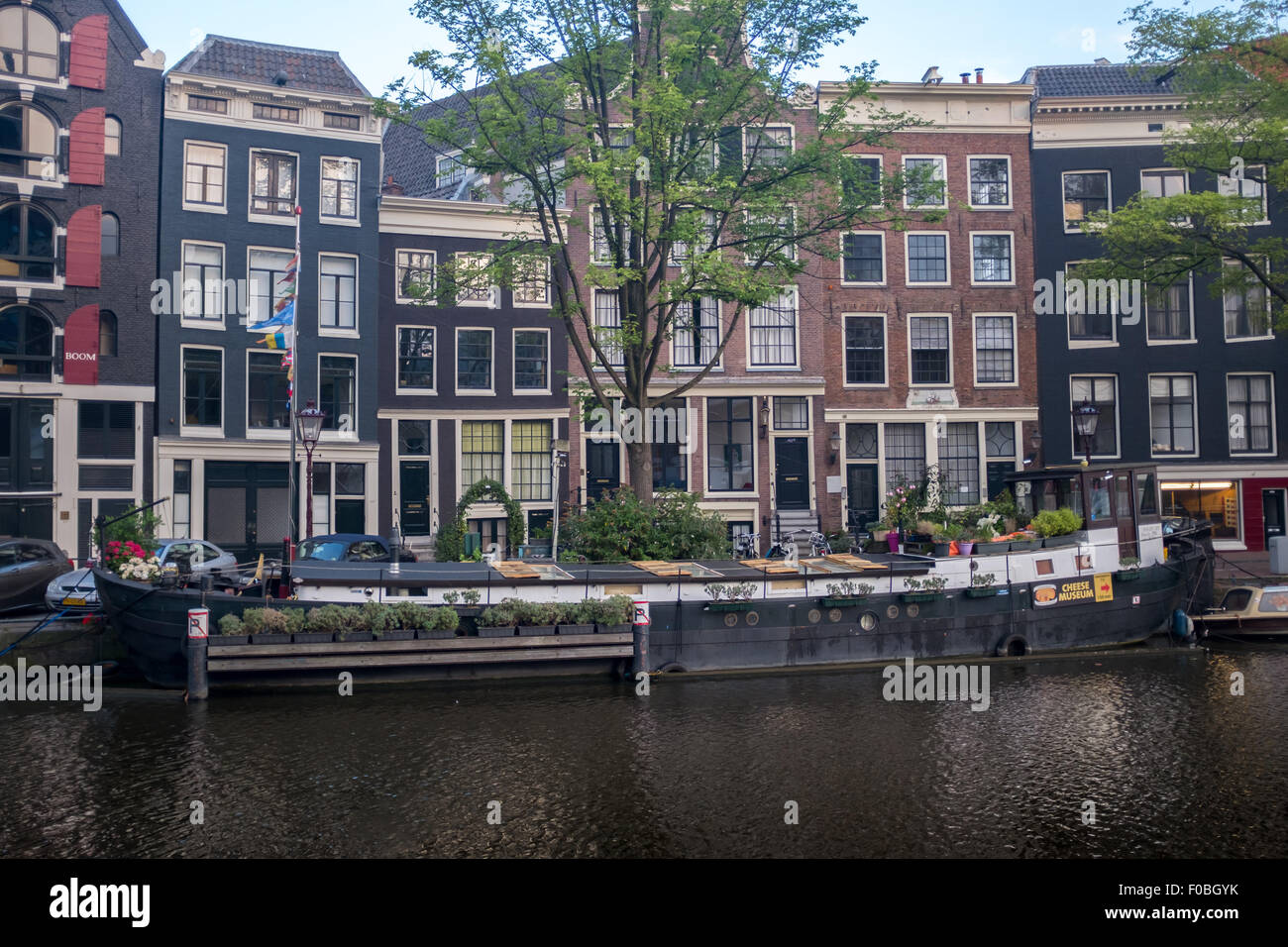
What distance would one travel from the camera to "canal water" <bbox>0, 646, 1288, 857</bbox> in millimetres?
10812

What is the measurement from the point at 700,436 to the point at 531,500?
6.23 metres

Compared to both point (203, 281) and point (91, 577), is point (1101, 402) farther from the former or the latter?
point (91, 577)

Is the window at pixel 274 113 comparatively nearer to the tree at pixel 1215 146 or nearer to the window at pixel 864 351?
the window at pixel 864 351

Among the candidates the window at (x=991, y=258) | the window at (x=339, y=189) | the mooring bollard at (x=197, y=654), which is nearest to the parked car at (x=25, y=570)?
the mooring bollard at (x=197, y=654)

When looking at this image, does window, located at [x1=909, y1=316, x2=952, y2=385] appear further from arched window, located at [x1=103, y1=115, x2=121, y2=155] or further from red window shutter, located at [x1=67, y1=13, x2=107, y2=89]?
red window shutter, located at [x1=67, y1=13, x2=107, y2=89]

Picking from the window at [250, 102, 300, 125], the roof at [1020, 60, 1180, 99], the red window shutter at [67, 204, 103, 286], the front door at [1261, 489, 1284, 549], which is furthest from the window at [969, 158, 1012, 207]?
the red window shutter at [67, 204, 103, 286]

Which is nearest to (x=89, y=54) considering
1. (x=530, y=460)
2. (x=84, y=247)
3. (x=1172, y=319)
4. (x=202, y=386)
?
(x=84, y=247)

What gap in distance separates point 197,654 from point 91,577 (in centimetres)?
621

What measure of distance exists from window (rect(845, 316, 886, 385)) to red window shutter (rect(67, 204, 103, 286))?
24491mm

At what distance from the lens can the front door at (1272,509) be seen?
35.8 meters

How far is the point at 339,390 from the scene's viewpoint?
34125 millimetres

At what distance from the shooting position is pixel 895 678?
18.7m

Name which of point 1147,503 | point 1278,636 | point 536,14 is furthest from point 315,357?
point 1278,636
